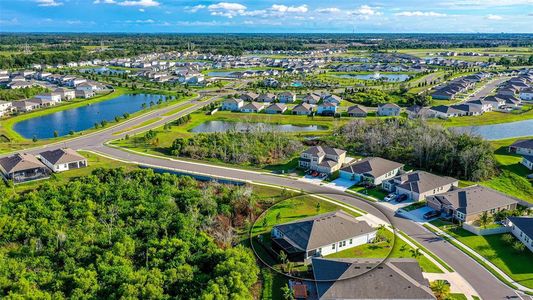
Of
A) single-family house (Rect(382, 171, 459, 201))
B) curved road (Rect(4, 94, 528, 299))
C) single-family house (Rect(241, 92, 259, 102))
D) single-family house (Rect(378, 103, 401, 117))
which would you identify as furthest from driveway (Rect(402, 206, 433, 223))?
single-family house (Rect(241, 92, 259, 102))

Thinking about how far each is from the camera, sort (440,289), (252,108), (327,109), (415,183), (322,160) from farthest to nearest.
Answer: (252,108) → (327,109) → (322,160) → (415,183) → (440,289)

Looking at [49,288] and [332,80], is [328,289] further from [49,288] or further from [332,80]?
[332,80]

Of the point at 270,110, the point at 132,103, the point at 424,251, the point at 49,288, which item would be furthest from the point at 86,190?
the point at 132,103

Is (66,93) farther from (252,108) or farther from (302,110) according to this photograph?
(302,110)

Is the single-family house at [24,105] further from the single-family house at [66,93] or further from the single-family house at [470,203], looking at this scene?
the single-family house at [470,203]

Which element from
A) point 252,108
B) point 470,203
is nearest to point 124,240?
point 470,203

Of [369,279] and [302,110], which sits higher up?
[302,110]

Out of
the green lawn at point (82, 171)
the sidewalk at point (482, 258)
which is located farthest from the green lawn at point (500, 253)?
the green lawn at point (82, 171)
